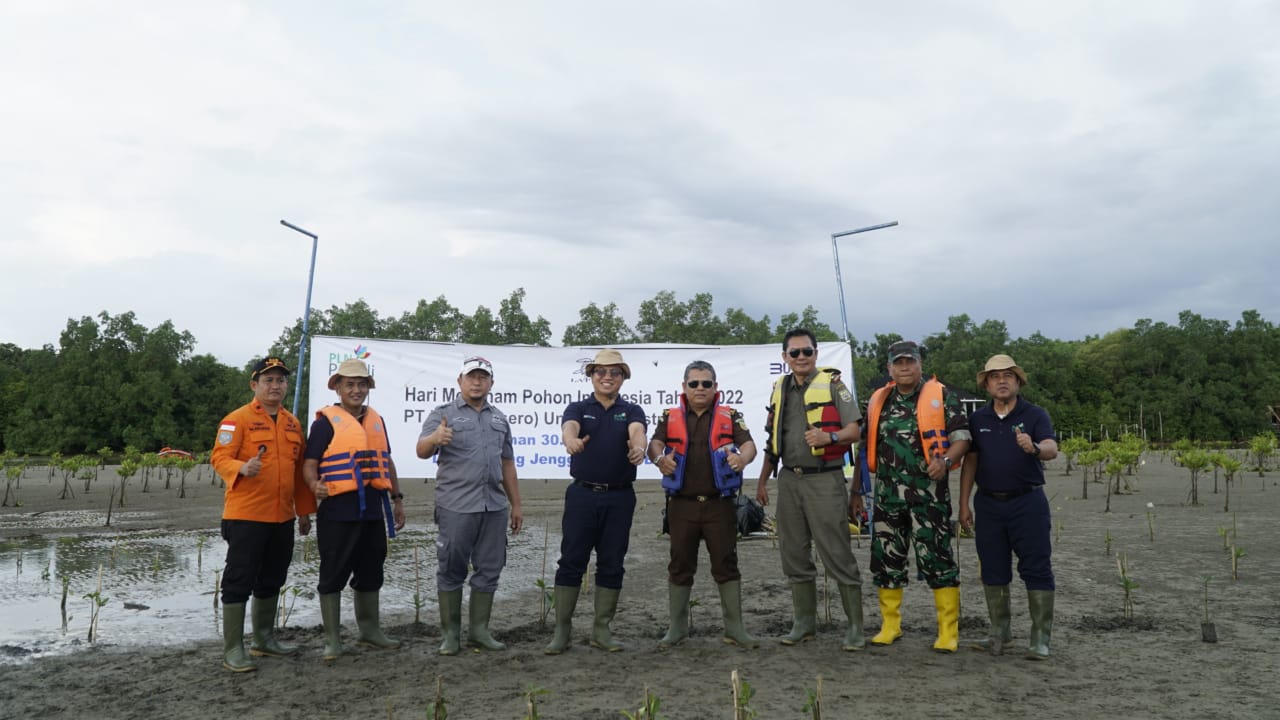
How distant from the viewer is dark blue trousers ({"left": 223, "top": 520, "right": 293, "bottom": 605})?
17.0 ft

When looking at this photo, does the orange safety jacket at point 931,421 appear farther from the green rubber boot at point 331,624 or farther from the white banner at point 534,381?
the white banner at point 534,381

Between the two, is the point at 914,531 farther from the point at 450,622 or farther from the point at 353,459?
the point at 353,459

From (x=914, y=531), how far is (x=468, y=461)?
3.20m

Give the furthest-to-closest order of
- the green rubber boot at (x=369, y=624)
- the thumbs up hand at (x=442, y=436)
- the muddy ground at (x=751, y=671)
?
the green rubber boot at (x=369, y=624)
the thumbs up hand at (x=442, y=436)
the muddy ground at (x=751, y=671)

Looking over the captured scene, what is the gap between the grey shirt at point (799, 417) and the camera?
18.6 feet

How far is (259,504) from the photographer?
17.4ft

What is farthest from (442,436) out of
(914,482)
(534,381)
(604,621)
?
(534,381)

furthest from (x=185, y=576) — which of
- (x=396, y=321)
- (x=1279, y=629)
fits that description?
(x=396, y=321)

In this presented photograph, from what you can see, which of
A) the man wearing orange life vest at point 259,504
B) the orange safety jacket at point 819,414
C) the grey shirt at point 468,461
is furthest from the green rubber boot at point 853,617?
the man wearing orange life vest at point 259,504

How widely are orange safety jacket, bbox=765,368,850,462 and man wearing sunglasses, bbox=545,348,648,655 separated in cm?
103

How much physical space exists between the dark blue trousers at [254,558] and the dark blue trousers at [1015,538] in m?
4.72

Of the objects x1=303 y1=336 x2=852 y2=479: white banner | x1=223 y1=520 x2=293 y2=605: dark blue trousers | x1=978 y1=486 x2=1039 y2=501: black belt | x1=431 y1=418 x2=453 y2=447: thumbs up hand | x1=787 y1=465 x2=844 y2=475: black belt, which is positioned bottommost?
x1=223 y1=520 x2=293 y2=605: dark blue trousers

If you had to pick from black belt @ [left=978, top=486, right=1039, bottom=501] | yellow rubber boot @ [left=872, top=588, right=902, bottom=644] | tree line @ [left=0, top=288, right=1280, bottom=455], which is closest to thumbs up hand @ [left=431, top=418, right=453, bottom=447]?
yellow rubber boot @ [left=872, top=588, right=902, bottom=644]

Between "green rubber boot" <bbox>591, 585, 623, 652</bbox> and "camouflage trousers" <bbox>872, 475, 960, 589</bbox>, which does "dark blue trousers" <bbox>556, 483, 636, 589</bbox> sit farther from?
"camouflage trousers" <bbox>872, 475, 960, 589</bbox>
